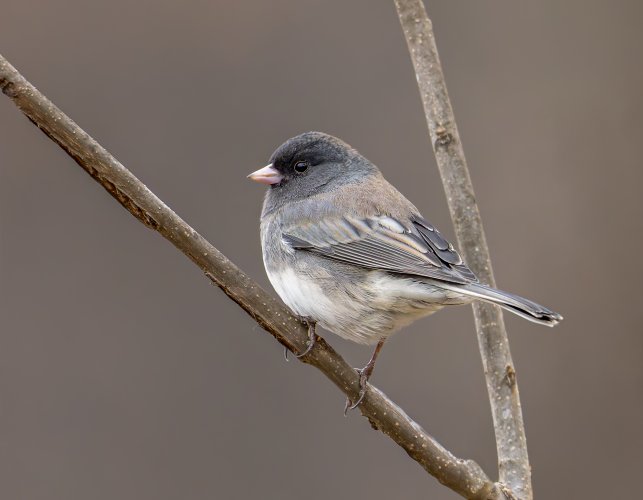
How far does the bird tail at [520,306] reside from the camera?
2047 millimetres

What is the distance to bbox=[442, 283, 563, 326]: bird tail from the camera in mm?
2047

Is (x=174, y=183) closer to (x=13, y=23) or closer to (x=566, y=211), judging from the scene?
(x=13, y=23)

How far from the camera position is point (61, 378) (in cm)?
377

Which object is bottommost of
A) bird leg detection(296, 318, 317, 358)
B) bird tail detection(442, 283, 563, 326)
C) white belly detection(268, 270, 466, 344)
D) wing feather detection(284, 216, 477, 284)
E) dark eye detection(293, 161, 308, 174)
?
bird leg detection(296, 318, 317, 358)

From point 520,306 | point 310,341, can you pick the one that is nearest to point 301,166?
point 310,341

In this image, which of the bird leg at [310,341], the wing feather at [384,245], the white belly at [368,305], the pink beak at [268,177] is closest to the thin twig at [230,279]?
the bird leg at [310,341]

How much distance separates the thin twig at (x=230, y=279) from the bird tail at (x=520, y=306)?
39 cm

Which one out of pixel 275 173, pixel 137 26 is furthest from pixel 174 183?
pixel 275 173

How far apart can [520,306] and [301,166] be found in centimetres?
118

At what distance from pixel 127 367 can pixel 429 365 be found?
1.39 m

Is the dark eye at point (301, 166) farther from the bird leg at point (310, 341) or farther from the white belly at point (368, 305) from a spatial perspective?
the bird leg at point (310, 341)

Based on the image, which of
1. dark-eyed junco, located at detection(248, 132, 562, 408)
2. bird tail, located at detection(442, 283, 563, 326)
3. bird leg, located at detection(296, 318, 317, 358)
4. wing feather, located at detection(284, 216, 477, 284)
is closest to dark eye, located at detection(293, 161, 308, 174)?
dark-eyed junco, located at detection(248, 132, 562, 408)

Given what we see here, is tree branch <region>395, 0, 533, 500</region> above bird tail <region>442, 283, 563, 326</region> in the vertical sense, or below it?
above

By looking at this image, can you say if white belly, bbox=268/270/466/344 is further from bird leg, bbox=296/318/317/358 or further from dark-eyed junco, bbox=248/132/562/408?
bird leg, bbox=296/318/317/358
